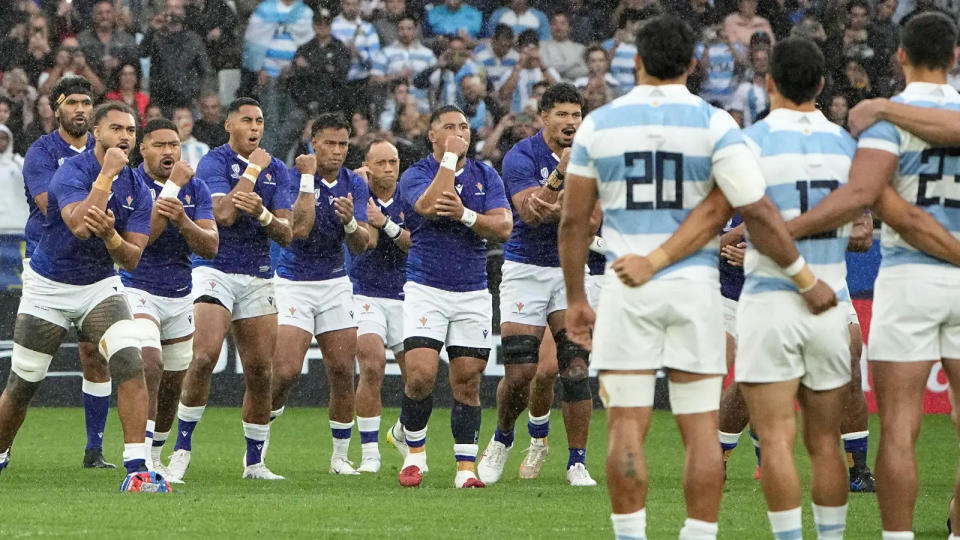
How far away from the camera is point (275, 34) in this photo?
1852 centimetres

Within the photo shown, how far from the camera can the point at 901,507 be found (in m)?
6.10

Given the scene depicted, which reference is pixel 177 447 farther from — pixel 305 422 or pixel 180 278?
pixel 305 422

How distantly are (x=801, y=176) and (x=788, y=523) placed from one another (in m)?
1.45

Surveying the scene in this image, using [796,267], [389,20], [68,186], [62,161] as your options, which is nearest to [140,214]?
[68,186]

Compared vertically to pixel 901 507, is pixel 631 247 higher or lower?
higher

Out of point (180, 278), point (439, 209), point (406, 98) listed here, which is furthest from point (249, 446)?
point (406, 98)

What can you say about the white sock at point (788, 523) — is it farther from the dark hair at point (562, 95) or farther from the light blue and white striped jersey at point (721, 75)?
the light blue and white striped jersey at point (721, 75)

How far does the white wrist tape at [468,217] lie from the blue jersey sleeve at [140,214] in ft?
6.79

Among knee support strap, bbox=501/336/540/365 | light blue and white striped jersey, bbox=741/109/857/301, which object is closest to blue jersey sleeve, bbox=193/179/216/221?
knee support strap, bbox=501/336/540/365

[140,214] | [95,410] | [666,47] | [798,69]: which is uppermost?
[666,47]

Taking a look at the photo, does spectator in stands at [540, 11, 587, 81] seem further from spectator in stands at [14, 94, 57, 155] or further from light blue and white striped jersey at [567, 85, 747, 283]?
light blue and white striped jersey at [567, 85, 747, 283]

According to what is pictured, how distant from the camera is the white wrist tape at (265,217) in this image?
1012cm

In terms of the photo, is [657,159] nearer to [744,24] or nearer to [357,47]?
[357,47]

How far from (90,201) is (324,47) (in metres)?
9.31
